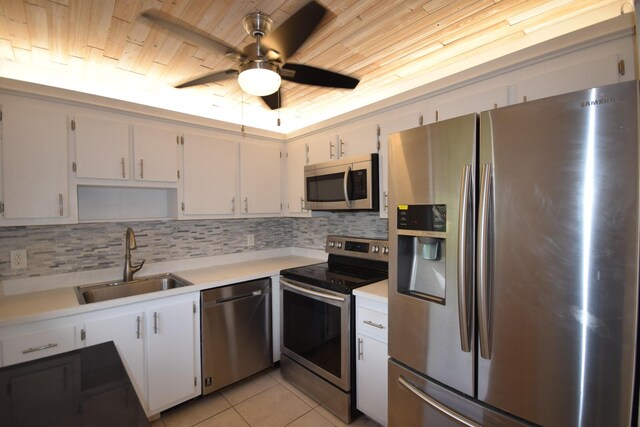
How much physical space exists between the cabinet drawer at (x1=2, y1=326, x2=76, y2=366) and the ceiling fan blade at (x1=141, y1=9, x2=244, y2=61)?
66.5 inches

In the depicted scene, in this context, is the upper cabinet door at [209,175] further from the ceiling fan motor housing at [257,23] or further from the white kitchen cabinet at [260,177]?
the ceiling fan motor housing at [257,23]

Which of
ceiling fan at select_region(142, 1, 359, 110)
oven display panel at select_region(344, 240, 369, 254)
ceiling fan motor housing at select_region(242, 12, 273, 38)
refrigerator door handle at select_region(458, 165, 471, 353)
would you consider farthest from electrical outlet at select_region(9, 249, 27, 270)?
refrigerator door handle at select_region(458, 165, 471, 353)

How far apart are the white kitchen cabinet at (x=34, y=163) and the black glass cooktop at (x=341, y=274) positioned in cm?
162

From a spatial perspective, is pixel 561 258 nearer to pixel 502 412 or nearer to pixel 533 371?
pixel 533 371

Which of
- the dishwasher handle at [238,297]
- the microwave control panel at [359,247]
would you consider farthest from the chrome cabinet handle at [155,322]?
the microwave control panel at [359,247]

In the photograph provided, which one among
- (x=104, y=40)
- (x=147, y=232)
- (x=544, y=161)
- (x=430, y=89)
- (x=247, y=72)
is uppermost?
(x=104, y=40)

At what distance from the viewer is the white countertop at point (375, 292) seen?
178cm

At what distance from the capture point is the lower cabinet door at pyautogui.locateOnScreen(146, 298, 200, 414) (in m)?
1.99

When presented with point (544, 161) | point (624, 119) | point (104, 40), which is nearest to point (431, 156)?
point (544, 161)

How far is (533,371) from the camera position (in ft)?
3.49

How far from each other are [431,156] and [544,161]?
43 cm

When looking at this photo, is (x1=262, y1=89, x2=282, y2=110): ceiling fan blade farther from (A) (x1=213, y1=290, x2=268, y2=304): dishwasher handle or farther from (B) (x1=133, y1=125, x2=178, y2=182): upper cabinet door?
(A) (x1=213, y1=290, x2=268, y2=304): dishwasher handle

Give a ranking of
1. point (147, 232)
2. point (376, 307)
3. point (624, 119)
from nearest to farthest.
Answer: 1. point (624, 119)
2. point (376, 307)
3. point (147, 232)

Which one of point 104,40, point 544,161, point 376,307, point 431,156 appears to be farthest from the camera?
point 376,307
